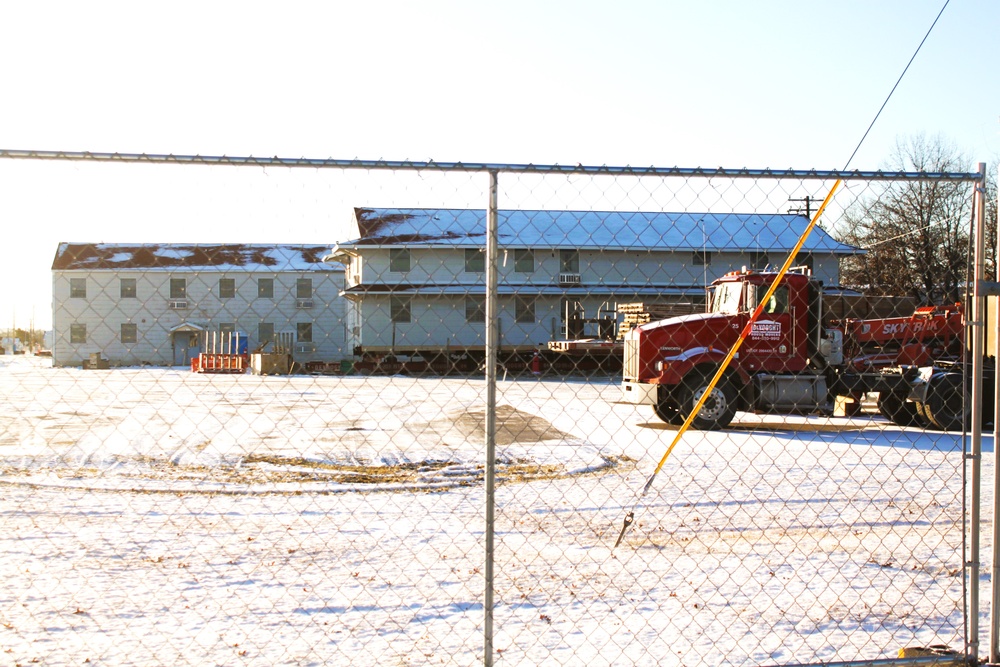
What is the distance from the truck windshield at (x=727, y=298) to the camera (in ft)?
52.7

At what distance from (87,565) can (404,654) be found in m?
2.79

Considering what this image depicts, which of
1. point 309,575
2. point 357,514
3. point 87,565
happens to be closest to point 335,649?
point 309,575

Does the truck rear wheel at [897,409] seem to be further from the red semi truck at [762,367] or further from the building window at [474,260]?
the building window at [474,260]

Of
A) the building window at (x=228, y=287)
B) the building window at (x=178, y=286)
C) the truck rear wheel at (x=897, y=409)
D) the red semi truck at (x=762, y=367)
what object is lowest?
the truck rear wheel at (x=897, y=409)

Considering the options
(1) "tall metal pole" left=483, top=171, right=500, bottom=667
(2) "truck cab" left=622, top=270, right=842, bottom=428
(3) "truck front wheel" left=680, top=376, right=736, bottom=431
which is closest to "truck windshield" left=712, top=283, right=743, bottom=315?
(2) "truck cab" left=622, top=270, right=842, bottom=428

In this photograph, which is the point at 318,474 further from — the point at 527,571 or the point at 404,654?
the point at 404,654

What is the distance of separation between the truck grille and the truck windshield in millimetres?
1654

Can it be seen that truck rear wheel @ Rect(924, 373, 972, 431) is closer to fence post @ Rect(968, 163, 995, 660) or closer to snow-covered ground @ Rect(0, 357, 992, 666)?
snow-covered ground @ Rect(0, 357, 992, 666)

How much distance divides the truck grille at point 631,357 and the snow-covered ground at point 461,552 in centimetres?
286

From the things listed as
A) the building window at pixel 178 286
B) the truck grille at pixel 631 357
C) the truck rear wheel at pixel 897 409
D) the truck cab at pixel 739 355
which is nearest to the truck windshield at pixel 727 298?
the truck cab at pixel 739 355

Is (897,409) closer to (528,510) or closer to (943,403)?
(943,403)

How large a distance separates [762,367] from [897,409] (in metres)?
3.30

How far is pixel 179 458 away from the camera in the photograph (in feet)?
37.9

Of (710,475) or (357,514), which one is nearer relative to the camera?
(357,514)
